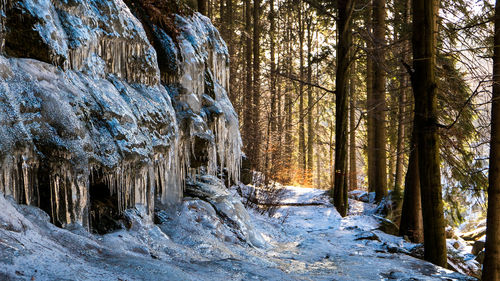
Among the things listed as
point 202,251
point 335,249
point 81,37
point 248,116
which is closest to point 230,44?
point 248,116

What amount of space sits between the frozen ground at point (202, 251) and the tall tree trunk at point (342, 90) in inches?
33.2

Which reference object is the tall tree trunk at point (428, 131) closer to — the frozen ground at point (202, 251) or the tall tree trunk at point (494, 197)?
the frozen ground at point (202, 251)

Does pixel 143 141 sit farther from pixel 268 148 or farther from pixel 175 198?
pixel 268 148

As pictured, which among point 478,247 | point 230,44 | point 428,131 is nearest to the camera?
point 428,131

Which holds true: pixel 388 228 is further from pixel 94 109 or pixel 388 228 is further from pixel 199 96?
pixel 94 109

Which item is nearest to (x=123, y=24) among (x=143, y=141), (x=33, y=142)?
(x=143, y=141)

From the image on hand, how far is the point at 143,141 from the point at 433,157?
4.11m

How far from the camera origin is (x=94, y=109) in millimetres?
3973

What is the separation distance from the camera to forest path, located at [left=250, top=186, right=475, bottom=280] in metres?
4.91

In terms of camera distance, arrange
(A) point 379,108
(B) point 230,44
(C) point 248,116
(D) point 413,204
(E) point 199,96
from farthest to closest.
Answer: (B) point 230,44 → (C) point 248,116 → (A) point 379,108 → (D) point 413,204 → (E) point 199,96

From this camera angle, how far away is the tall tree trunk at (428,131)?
18.4 ft

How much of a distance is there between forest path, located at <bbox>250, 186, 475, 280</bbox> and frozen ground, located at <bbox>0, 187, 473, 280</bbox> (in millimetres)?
15

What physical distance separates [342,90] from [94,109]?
662cm

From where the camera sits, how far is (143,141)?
4426mm
